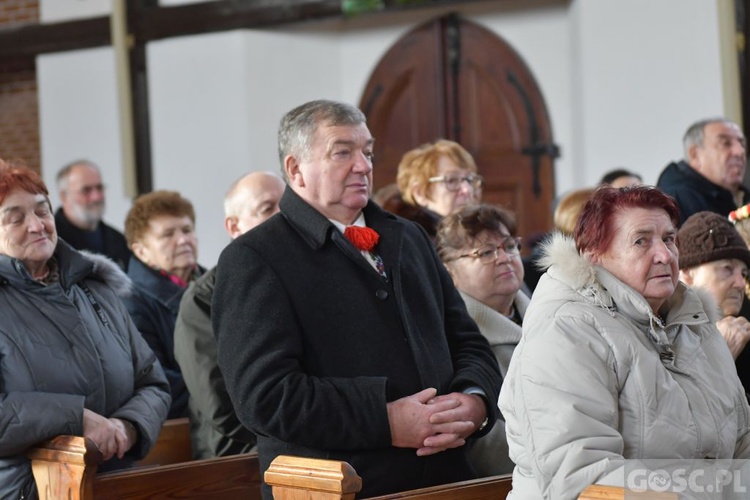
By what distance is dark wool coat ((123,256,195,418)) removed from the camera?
4.23 metres

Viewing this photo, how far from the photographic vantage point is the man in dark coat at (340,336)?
274 cm

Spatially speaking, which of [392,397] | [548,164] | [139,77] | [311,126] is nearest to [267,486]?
[392,397]

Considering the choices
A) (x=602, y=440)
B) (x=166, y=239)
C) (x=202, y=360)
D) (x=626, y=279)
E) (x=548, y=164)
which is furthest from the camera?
(x=548, y=164)

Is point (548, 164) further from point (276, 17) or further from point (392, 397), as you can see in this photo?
point (392, 397)

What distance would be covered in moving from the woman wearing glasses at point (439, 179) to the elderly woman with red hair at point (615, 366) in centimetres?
208

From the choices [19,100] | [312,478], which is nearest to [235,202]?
[312,478]

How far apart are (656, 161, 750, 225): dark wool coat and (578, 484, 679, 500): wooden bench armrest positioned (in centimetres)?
297

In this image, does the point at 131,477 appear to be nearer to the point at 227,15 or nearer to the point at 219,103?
the point at 219,103

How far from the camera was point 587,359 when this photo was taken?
2371mm

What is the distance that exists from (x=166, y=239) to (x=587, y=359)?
2.60 meters

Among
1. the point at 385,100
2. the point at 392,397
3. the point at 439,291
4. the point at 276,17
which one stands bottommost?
the point at 392,397

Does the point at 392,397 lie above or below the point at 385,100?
below

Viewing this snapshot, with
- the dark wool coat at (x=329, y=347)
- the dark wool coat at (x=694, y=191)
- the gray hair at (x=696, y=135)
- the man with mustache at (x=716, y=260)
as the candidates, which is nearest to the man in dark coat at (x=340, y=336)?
the dark wool coat at (x=329, y=347)

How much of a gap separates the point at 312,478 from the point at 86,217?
4.53 m
